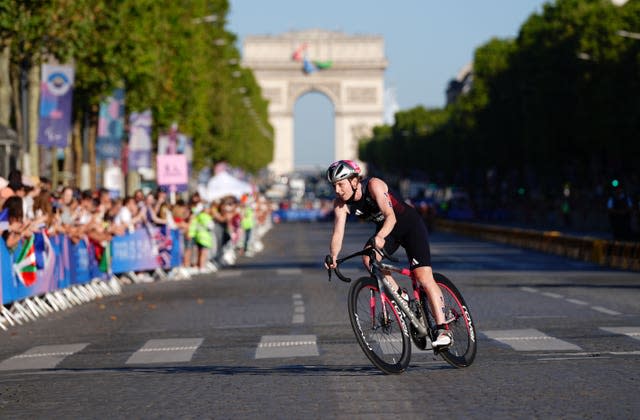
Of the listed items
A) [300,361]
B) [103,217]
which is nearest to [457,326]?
[300,361]

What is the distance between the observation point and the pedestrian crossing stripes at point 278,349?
1429 cm

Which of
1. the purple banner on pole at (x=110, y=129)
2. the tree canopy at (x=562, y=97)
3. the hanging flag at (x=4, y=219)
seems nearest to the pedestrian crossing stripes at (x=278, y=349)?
the hanging flag at (x=4, y=219)

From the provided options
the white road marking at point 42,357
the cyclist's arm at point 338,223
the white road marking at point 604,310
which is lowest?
the white road marking at point 42,357

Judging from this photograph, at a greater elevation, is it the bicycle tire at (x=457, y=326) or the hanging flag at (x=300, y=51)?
the hanging flag at (x=300, y=51)

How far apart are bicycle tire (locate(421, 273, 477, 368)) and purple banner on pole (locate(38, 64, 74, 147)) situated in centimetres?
2229

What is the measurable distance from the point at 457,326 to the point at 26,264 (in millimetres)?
9702

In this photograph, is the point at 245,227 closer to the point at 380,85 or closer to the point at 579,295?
the point at 579,295

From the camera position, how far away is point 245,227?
49.8 metres

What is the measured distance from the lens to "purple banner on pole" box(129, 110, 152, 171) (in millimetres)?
47781

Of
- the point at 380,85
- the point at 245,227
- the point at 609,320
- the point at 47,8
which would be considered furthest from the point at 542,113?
the point at 380,85

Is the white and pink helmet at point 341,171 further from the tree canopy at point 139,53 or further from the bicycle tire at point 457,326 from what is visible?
the tree canopy at point 139,53

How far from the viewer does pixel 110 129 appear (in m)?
45.1

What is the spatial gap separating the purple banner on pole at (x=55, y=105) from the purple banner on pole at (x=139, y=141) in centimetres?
1238

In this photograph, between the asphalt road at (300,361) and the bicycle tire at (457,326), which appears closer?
the asphalt road at (300,361)
